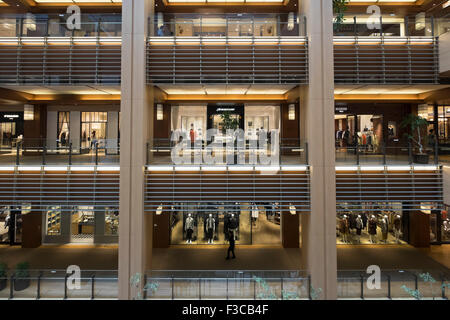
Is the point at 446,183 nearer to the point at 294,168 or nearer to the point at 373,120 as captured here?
the point at 373,120

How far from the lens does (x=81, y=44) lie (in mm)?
8430

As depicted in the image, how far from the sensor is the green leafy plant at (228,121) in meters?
11.3

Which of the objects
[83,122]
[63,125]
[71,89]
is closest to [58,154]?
[71,89]

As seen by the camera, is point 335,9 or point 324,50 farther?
point 335,9

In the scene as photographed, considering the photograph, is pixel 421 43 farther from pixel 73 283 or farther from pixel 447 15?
pixel 73 283

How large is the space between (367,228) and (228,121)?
8.13 m

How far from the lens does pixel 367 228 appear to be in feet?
39.9

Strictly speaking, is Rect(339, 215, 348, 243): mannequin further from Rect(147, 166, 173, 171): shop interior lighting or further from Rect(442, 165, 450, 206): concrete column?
Rect(147, 166, 173, 171): shop interior lighting

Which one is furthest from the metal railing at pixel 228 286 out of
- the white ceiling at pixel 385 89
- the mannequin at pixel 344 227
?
the white ceiling at pixel 385 89

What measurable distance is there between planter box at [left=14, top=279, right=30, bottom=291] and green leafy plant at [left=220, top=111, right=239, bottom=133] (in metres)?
8.30

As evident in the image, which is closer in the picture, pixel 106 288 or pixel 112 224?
pixel 106 288
